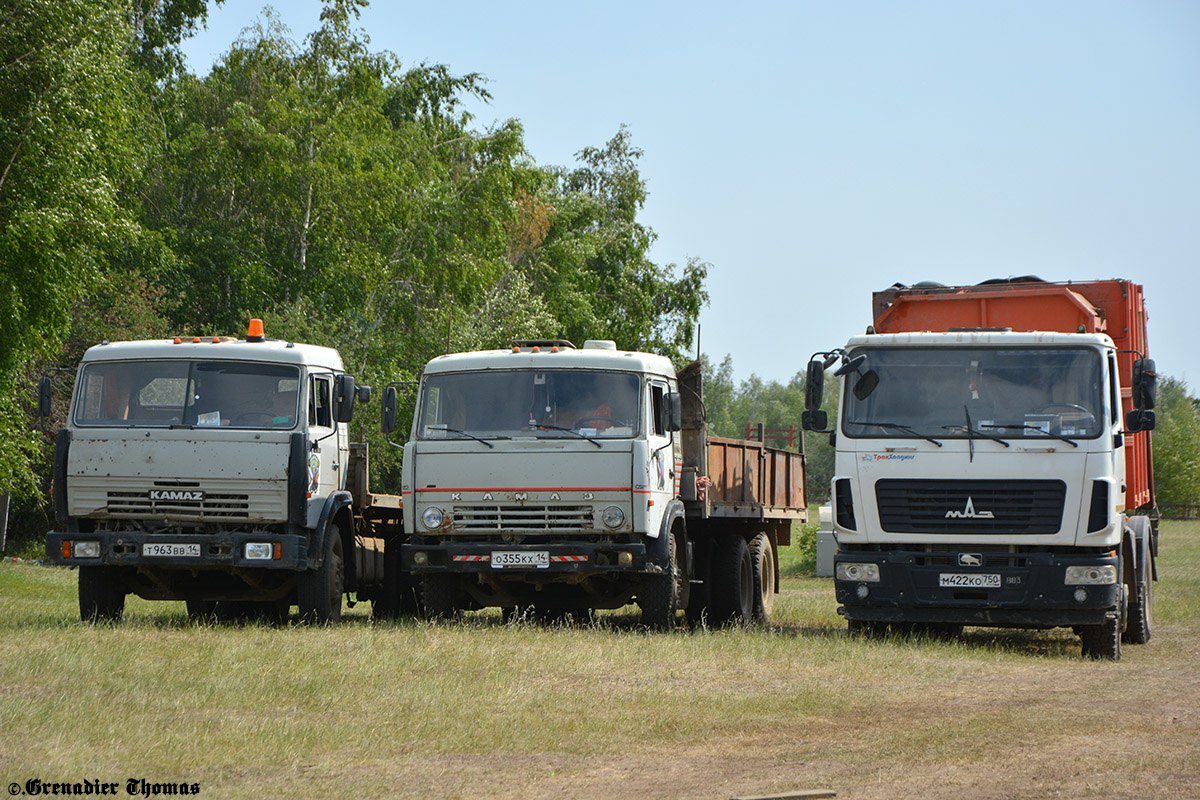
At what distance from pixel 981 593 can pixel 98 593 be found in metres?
8.78

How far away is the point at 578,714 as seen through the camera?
29.6 feet

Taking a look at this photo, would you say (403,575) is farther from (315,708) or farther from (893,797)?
(893,797)

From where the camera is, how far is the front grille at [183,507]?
1366 centimetres

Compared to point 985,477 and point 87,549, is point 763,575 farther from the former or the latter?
point 87,549

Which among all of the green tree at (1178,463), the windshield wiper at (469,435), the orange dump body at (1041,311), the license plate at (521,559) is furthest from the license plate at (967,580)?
the green tree at (1178,463)

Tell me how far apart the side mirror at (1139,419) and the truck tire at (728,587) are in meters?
5.37

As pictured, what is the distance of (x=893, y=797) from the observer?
6.71 m

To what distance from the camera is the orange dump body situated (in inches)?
561

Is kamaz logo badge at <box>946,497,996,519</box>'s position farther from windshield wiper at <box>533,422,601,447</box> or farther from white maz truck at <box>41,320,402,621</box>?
white maz truck at <box>41,320,402,621</box>

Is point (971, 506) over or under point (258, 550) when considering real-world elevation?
over

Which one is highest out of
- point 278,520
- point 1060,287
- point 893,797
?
point 1060,287

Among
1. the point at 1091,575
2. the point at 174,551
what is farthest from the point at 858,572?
the point at 174,551

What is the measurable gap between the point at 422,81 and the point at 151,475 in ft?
100

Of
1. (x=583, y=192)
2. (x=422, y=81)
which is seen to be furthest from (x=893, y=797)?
(x=583, y=192)
